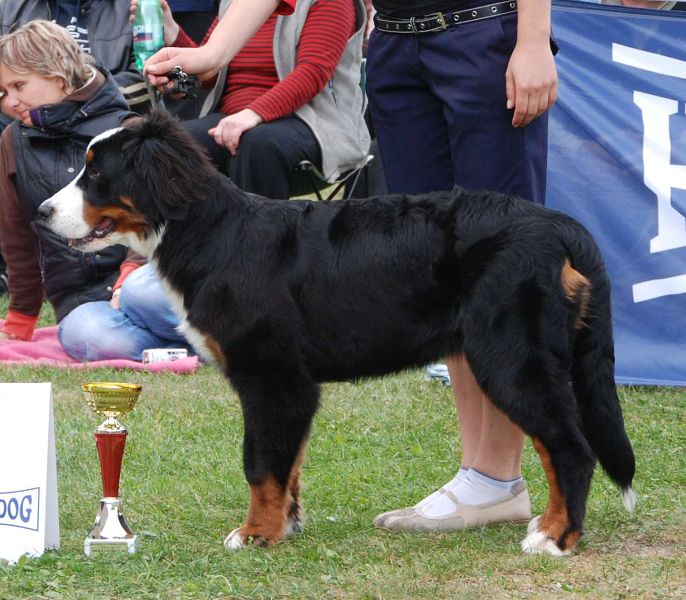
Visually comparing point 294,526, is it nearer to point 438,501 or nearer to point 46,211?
point 438,501

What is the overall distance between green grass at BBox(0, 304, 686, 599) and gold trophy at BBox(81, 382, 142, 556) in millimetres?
52

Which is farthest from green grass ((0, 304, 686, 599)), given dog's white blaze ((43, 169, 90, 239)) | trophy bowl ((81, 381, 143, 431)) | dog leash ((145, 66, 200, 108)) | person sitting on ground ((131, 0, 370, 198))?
dog leash ((145, 66, 200, 108))

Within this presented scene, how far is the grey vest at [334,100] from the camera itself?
577 cm

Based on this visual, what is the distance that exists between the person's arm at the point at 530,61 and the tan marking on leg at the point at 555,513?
3.10 ft

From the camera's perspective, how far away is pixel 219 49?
3520mm

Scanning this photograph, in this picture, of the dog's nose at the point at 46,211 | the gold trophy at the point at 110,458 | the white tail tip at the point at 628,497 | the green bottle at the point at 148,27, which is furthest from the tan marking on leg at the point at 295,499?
the green bottle at the point at 148,27

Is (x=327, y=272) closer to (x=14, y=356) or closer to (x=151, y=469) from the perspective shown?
(x=151, y=469)

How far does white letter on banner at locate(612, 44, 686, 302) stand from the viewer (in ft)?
16.5

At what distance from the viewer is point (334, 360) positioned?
3.18 m

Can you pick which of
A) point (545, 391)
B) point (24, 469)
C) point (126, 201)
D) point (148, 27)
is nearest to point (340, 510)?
point (545, 391)

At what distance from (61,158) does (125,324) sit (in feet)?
2.98

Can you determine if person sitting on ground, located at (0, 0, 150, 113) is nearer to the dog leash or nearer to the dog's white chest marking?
the dog leash

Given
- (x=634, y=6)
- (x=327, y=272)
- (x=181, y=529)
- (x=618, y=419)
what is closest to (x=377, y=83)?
(x=327, y=272)

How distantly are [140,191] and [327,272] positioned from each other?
59cm
